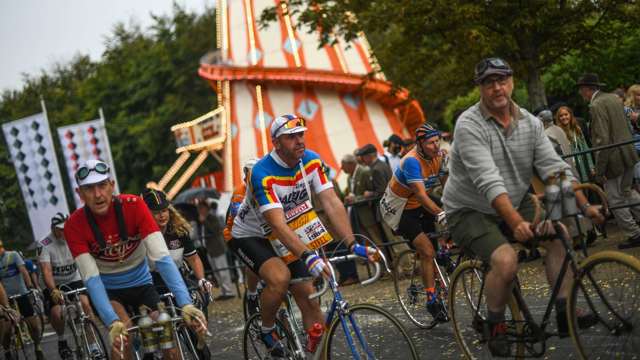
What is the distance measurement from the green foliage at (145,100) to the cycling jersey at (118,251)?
4196 cm

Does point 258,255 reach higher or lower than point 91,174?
lower

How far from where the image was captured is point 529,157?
19.6 ft

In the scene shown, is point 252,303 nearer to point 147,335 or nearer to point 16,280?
point 147,335

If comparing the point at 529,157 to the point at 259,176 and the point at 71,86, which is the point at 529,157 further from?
the point at 71,86

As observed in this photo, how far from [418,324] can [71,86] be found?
57.2m

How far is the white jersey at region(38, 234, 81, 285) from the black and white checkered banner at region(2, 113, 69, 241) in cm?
1499

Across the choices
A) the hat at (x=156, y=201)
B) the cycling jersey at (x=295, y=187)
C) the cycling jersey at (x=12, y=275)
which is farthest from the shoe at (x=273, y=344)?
the cycling jersey at (x=12, y=275)

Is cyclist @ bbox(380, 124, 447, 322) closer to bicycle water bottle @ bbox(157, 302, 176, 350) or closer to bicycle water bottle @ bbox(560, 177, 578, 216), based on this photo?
bicycle water bottle @ bbox(560, 177, 578, 216)

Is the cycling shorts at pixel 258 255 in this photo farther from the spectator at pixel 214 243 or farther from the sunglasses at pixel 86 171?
the spectator at pixel 214 243

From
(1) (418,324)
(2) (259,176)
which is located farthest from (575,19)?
(2) (259,176)

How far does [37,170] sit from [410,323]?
20.1 m

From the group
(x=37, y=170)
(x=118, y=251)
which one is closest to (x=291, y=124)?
(x=118, y=251)

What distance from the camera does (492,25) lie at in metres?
16.9

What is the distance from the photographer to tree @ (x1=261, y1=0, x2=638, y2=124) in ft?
54.2
